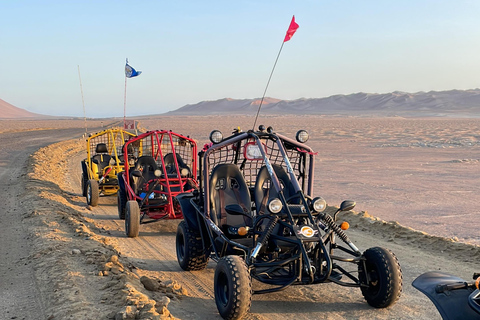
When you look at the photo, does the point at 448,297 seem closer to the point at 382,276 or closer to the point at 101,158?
the point at 382,276

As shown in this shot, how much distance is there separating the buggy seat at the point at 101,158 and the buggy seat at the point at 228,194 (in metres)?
7.80

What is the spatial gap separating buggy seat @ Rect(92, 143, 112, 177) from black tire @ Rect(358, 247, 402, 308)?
33.1 ft

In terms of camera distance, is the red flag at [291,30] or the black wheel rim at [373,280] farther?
the red flag at [291,30]

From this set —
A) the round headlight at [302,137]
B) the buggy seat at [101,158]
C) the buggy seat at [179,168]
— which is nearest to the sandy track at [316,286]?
the buggy seat at [179,168]

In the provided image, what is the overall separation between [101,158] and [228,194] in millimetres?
8688

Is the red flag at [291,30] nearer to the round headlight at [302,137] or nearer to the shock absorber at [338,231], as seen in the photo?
the round headlight at [302,137]

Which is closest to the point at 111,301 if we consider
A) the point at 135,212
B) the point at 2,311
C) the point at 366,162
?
the point at 2,311

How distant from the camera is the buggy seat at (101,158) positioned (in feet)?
46.6

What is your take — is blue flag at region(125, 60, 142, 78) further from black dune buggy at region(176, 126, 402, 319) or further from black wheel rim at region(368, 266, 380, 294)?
black wheel rim at region(368, 266, 380, 294)

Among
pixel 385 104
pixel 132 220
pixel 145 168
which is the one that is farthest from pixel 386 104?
pixel 132 220

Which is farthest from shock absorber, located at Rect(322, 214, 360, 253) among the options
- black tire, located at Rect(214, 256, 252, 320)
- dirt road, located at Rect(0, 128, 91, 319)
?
dirt road, located at Rect(0, 128, 91, 319)

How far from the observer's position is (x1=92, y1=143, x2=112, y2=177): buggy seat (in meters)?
14.2

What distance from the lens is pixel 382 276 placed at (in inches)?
207

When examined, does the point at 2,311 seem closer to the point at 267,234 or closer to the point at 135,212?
the point at 267,234
